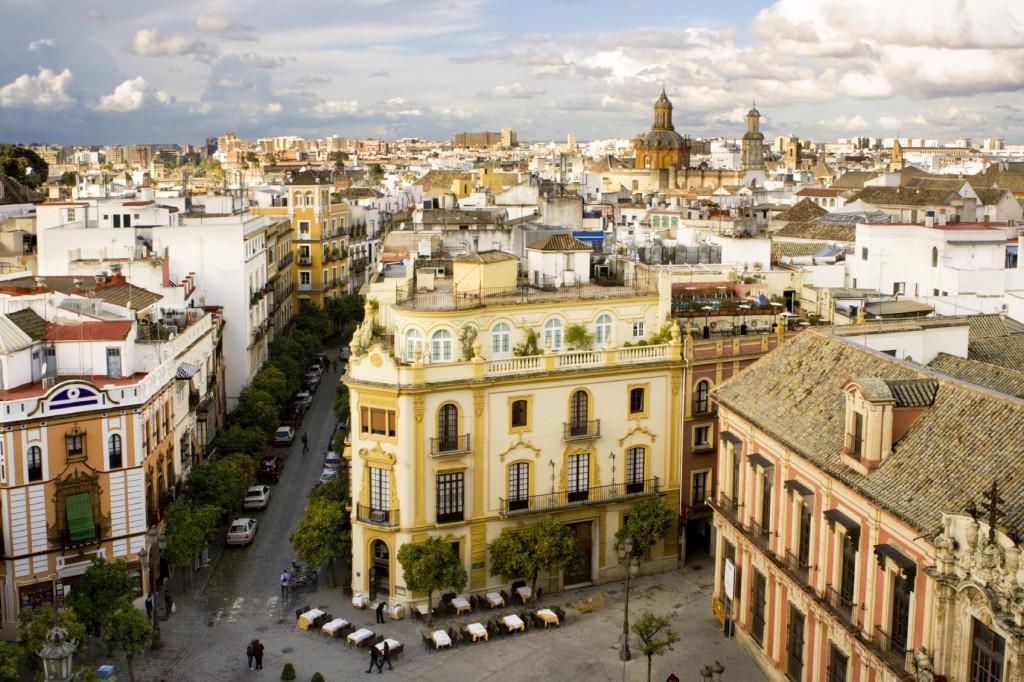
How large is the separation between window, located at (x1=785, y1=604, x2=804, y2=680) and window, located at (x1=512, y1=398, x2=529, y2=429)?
12.4m

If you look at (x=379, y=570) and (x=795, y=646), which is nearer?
→ (x=795, y=646)

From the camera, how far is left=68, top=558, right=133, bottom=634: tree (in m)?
34.3

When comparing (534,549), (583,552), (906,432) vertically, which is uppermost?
(906,432)

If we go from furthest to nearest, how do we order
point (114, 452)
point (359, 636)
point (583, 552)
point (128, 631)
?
point (583, 552) < point (114, 452) < point (359, 636) < point (128, 631)

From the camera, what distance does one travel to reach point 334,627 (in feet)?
122

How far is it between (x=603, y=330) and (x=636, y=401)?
310cm

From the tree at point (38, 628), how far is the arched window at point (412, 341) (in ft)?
46.9

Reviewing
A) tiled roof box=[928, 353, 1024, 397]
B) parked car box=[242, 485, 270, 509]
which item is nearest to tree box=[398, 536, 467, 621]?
parked car box=[242, 485, 270, 509]

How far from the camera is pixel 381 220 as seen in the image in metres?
110

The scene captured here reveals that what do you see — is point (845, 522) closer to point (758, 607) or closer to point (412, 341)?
point (758, 607)

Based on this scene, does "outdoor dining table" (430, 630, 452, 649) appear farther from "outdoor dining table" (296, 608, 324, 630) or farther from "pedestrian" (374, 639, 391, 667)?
"outdoor dining table" (296, 608, 324, 630)

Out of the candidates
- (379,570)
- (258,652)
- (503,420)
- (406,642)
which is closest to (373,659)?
(406,642)

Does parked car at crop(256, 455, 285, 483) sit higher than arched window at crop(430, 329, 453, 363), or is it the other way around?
arched window at crop(430, 329, 453, 363)

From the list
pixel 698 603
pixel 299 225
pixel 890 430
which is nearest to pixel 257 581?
pixel 698 603
